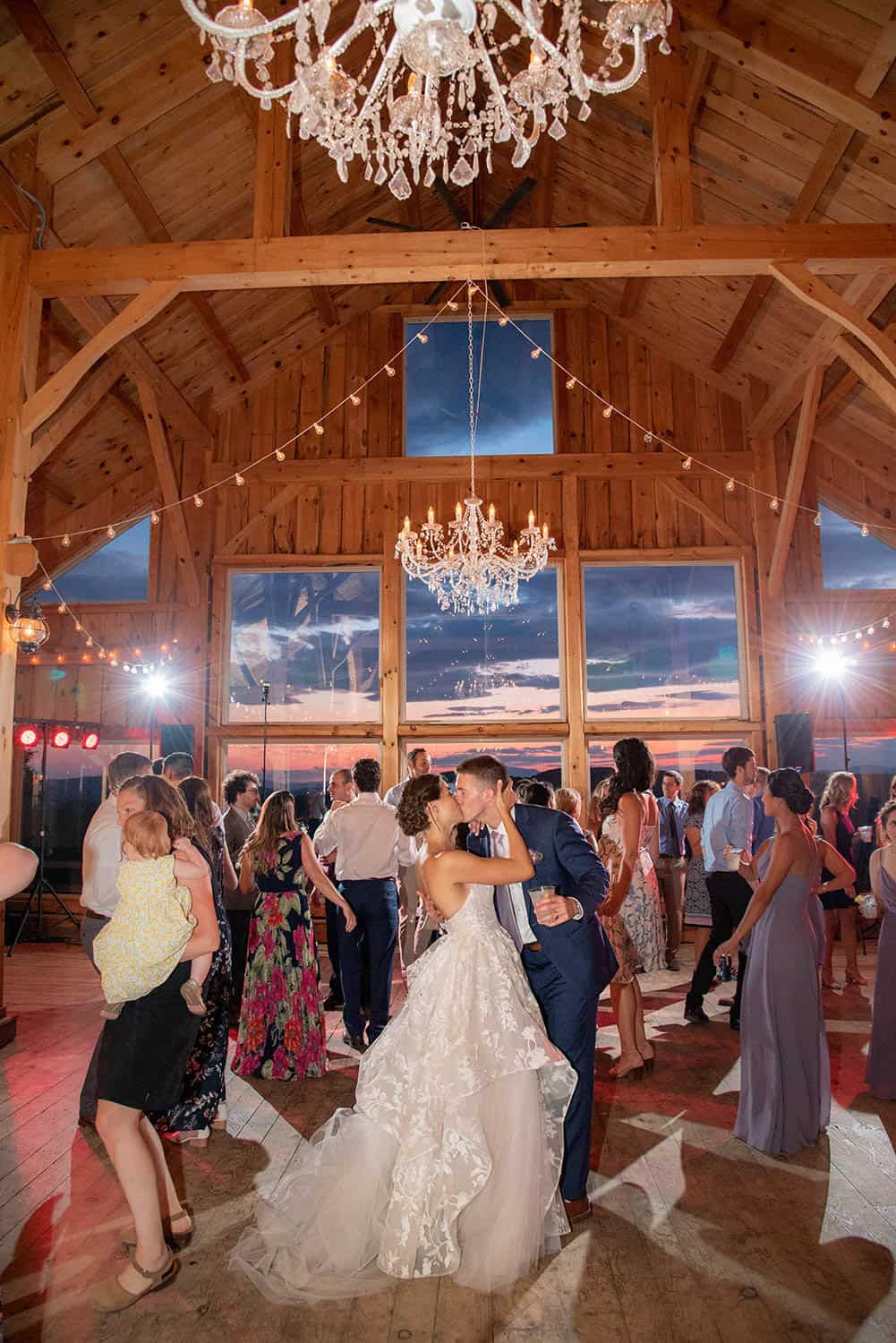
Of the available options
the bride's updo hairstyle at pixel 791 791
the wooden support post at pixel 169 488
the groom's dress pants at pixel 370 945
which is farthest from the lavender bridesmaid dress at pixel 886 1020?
the wooden support post at pixel 169 488

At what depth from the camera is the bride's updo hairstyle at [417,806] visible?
2.75 meters

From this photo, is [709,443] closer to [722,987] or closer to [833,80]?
[833,80]

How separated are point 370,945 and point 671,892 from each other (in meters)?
3.22

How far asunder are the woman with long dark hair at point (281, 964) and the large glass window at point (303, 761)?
15.7 ft

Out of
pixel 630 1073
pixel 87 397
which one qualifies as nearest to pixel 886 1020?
pixel 630 1073

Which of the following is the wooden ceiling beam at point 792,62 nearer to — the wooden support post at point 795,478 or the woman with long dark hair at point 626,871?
the wooden support post at point 795,478

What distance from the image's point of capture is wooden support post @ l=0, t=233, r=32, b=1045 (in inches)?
192

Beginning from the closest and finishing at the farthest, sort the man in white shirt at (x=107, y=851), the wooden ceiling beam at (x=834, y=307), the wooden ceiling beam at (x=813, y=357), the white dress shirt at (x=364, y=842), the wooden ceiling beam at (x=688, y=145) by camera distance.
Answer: the man in white shirt at (x=107, y=851) → the white dress shirt at (x=364, y=842) → the wooden ceiling beam at (x=834, y=307) → the wooden ceiling beam at (x=688, y=145) → the wooden ceiling beam at (x=813, y=357)

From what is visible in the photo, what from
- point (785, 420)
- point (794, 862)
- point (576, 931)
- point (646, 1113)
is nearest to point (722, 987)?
point (646, 1113)

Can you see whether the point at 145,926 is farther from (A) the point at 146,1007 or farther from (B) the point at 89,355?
(B) the point at 89,355

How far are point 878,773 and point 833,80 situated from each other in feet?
20.6

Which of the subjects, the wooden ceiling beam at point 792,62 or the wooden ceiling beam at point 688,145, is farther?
the wooden ceiling beam at point 688,145

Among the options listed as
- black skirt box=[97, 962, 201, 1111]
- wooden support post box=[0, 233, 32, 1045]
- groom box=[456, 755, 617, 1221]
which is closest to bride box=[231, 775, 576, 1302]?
groom box=[456, 755, 617, 1221]

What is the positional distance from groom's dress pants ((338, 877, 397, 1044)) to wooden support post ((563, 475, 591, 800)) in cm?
438
